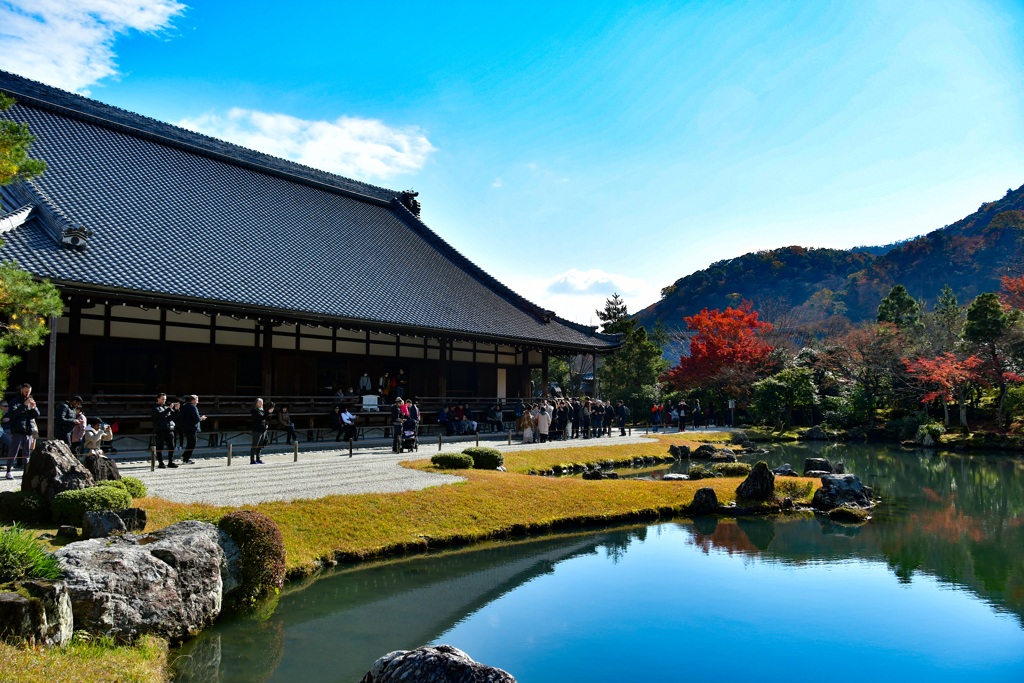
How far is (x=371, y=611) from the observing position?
865 centimetres

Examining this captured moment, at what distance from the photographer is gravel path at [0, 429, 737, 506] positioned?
11.7 metres

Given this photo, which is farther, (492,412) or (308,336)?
(492,412)

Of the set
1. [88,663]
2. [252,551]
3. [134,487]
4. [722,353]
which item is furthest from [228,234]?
[722,353]

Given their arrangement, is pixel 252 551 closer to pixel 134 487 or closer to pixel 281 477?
pixel 134 487

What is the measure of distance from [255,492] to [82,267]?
7.90 meters

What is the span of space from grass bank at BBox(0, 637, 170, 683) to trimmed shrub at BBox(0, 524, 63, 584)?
0.79m

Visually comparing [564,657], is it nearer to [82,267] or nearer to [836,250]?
[82,267]

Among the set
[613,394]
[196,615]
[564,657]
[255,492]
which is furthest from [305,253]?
[613,394]

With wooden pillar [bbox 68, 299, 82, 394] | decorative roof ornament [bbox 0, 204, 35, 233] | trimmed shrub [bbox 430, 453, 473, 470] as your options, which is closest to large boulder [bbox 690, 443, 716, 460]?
trimmed shrub [bbox 430, 453, 473, 470]

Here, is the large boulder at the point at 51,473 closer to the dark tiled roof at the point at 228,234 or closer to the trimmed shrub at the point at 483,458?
the dark tiled roof at the point at 228,234

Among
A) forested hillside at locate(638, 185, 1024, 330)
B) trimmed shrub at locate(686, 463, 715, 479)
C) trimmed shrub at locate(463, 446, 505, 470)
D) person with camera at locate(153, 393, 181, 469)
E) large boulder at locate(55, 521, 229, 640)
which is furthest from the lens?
forested hillside at locate(638, 185, 1024, 330)

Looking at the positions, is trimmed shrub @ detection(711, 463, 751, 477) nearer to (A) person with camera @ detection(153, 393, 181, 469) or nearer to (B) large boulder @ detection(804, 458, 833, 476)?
(B) large boulder @ detection(804, 458, 833, 476)

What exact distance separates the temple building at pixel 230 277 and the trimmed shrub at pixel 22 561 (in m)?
10.1

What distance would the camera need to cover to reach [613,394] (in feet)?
147
